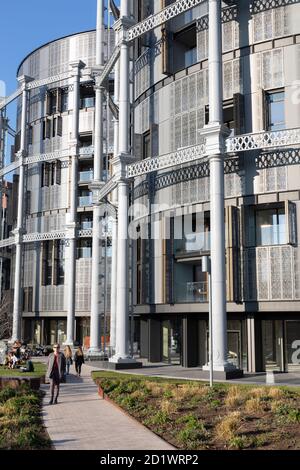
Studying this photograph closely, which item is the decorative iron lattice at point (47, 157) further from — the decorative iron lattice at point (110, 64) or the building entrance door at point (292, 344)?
the building entrance door at point (292, 344)

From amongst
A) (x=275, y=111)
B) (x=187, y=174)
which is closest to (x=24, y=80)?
(x=187, y=174)

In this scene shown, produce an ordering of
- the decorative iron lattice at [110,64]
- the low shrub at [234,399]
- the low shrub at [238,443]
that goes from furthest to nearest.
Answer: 1. the decorative iron lattice at [110,64]
2. the low shrub at [234,399]
3. the low shrub at [238,443]

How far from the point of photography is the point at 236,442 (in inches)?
412

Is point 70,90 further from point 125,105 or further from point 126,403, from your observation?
point 126,403

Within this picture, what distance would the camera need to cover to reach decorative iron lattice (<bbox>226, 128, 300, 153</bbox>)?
26.7 meters

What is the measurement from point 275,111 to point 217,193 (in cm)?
614

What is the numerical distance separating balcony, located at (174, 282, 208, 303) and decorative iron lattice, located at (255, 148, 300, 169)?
267 inches

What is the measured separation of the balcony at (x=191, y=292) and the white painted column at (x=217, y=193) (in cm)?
430

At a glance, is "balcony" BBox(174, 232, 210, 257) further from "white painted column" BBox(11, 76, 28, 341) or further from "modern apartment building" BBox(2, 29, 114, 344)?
"white painted column" BBox(11, 76, 28, 341)

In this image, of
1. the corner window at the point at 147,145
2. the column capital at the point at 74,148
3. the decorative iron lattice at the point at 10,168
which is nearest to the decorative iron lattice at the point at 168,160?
the corner window at the point at 147,145

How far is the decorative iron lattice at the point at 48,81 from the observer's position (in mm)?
51938

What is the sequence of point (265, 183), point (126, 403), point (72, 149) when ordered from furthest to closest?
point (72, 149), point (265, 183), point (126, 403)

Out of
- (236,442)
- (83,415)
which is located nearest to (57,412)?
(83,415)

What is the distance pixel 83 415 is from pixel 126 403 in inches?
53.5
